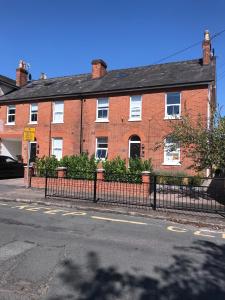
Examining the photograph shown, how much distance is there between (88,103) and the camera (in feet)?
80.8

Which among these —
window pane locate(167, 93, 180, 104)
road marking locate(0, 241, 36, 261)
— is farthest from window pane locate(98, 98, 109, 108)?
road marking locate(0, 241, 36, 261)

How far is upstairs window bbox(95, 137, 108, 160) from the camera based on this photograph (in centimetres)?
2392

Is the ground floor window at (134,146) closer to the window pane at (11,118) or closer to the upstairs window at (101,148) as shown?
the upstairs window at (101,148)

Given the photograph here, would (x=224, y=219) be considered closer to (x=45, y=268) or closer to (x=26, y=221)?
(x=26, y=221)

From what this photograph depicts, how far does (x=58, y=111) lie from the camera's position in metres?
26.0

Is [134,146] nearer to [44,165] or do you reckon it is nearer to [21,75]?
[44,165]

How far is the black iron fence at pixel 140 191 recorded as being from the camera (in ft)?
37.7

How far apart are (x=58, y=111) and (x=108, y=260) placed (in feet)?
70.0

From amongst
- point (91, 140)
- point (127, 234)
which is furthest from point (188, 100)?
point (127, 234)

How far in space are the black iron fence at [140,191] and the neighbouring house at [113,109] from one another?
690 cm

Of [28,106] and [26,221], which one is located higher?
[28,106]

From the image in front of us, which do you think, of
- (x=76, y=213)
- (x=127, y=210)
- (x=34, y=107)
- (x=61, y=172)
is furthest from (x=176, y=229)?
(x=34, y=107)

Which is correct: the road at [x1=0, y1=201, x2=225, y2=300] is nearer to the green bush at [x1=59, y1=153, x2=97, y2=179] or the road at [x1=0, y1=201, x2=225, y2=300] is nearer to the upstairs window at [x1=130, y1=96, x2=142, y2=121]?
the green bush at [x1=59, y1=153, x2=97, y2=179]

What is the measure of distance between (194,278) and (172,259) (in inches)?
34.1
